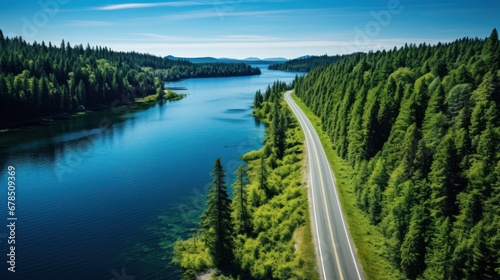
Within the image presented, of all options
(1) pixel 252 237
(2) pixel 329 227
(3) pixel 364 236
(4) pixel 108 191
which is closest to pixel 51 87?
(4) pixel 108 191

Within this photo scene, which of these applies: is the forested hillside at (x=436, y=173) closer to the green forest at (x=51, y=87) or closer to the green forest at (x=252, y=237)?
the green forest at (x=252, y=237)

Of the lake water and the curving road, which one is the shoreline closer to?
the lake water

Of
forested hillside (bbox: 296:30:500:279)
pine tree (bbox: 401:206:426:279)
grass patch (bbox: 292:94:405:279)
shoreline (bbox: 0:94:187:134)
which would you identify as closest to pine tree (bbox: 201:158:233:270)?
grass patch (bbox: 292:94:405:279)

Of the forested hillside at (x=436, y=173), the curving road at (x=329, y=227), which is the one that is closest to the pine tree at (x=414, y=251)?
the forested hillside at (x=436, y=173)

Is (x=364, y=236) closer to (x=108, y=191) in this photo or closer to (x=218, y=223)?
(x=218, y=223)

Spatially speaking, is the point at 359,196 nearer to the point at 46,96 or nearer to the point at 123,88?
the point at 46,96

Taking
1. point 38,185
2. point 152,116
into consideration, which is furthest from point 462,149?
point 152,116
